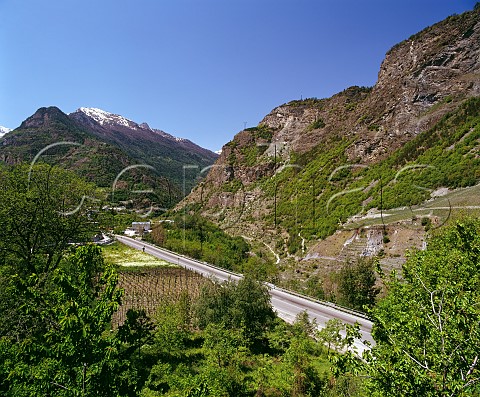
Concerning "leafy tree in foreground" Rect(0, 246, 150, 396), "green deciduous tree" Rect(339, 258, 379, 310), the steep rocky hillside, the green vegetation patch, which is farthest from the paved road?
the green vegetation patch

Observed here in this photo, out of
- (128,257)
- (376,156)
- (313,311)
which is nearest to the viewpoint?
(313,311)

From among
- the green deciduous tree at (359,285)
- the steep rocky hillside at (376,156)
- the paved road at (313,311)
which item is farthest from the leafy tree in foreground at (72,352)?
the steep rocky hillside at (376,156)

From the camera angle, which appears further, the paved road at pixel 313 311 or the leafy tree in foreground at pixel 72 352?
the paved road at pixel 313 311

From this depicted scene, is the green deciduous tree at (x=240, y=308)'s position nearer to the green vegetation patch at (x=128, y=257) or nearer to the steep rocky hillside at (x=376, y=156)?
the steep rocky hillside at (x=376, y=156)

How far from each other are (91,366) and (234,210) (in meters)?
74.9

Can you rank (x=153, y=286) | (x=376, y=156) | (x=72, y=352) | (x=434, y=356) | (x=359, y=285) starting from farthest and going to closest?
(x=376, y=156) → (x=153, y=286) → (x=359, y=285) → (x=72, y=352) → (x=434, y=356)

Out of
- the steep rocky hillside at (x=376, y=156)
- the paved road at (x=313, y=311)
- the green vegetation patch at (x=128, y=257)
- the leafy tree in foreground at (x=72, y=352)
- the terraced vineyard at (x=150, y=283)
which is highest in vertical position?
the steep rocky hillside at (x=376, y=156)

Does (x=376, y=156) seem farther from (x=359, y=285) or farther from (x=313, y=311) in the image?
(x=313, y=311)

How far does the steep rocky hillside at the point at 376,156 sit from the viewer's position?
36594mm

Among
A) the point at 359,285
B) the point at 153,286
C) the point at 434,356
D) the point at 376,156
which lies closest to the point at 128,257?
the point at 153,286

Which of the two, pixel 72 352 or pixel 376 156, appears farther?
pixel 376 156

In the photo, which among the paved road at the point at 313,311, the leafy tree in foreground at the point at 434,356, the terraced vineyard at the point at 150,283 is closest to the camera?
the leafy tree in foreground at the point at 434,356

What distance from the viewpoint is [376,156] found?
52062 millimetres

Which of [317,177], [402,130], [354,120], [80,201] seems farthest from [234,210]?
[80,201]
